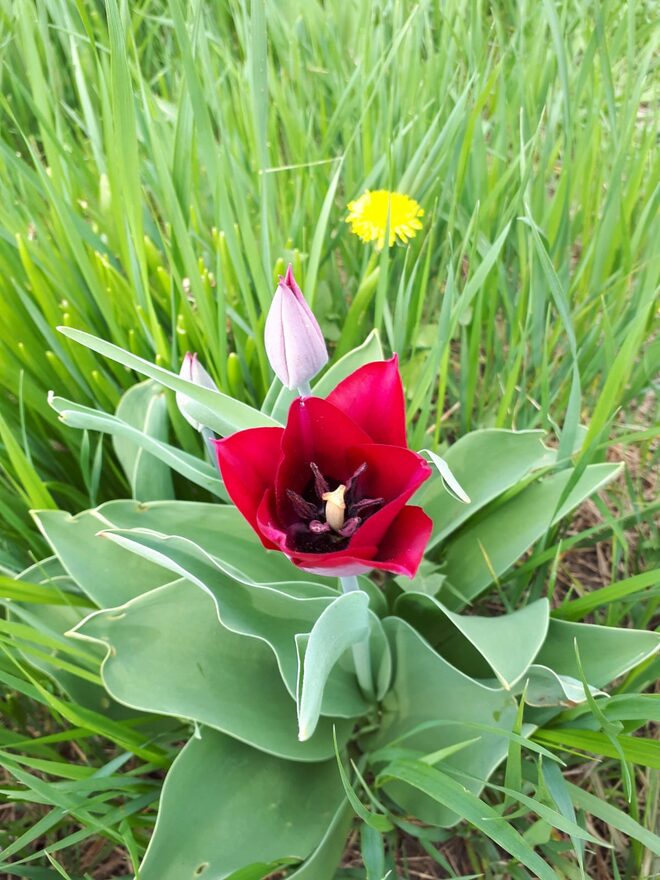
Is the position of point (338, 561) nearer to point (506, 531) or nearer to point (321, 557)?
point (321, 557)

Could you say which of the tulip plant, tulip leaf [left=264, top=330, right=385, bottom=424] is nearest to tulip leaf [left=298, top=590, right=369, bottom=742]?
the tulip plant

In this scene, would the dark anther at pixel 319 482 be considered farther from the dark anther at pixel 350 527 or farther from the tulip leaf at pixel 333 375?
the tulip leaf at pixel 333 375

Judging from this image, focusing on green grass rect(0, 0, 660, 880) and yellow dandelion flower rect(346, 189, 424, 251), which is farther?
yellow dandelion flower rect(346, 189, 424, 251)

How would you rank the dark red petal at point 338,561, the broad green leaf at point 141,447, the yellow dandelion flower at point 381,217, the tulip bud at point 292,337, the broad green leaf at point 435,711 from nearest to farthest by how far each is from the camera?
1. the dark red petal at point 338,561
2. the tulip bud at point 292,337
3. the broad green leaf at point 435,711
4. the broad green leaf at point 141,447
5. the yellow dandelion flower at point 381,217

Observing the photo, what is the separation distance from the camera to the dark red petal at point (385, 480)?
408 millimetres

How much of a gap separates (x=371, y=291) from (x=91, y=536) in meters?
0.44

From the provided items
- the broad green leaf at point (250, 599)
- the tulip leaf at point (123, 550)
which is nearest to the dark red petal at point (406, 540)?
the broad green leaf at point (250, 599)

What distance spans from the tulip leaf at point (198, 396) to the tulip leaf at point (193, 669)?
0.15 m

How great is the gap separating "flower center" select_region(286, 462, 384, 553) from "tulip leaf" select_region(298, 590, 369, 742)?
0.15 feet

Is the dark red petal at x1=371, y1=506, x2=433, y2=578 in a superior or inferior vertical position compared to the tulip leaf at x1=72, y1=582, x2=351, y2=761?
superior

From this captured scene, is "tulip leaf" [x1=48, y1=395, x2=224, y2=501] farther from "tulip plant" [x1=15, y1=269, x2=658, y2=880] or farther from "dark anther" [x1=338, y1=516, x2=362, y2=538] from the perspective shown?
"dark anther" [x1=338, y1=516, x2=362, y2=538]

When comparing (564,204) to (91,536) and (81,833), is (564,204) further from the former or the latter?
(81,833)

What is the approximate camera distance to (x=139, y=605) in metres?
0.58

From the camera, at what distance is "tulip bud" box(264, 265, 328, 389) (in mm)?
501
